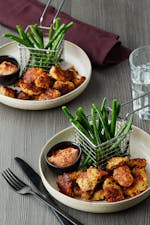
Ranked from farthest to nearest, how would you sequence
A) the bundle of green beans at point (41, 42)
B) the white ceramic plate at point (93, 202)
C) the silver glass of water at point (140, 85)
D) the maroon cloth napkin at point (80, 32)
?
the maroon cloth napkin at point (80, 32) → the bundle of green beans at point (41, 42) → the silver glass of water at point (140, 85) → the white ceramic plate at point (93, 202)

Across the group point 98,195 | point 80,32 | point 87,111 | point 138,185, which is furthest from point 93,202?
point 80,32

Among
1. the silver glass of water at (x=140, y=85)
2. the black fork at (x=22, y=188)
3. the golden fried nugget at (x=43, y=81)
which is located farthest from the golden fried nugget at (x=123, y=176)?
the golden fried nugget at (x=43, y=81)

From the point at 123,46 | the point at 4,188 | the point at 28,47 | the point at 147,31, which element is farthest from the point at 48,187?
the point at 147,31

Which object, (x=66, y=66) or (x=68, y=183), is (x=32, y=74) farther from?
(x=68, y=183)

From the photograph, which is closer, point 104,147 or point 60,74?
point 104,147

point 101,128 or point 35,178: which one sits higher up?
point 101,128

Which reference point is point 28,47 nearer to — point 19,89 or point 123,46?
point 19,89

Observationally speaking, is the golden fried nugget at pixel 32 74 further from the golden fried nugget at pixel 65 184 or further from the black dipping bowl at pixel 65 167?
the golden fried nugget at pixel 65 184
